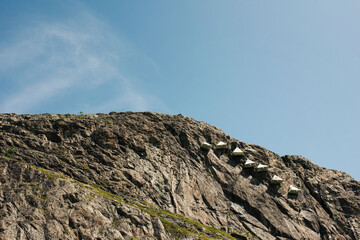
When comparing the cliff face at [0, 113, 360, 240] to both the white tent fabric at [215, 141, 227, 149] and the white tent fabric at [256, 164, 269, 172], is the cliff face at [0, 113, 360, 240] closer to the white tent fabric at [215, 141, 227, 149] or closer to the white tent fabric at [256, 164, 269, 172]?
the white tent fabric at [256, 164, 269, 172]

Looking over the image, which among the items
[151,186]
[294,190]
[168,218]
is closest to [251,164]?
[294,190]

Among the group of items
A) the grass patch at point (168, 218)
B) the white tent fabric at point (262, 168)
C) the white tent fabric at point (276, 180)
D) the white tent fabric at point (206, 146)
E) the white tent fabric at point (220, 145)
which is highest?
Result: the white tent fabric at point (220, 145)

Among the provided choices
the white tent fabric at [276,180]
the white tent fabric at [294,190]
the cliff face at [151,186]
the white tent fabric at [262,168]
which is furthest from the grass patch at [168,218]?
the white tent fabric at [294,190]

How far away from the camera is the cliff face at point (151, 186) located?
157 feet

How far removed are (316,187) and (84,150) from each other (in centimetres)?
5737

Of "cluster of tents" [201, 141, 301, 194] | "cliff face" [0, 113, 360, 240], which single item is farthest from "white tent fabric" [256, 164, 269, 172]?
"cliff face" [0, 113, 360, 240]

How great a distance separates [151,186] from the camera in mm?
71062

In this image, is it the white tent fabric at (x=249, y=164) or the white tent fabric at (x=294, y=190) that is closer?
the white tent fabric at (x=294, y=190)

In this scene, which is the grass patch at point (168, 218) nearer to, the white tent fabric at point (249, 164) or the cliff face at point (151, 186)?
the cliff face at point (151, 186)

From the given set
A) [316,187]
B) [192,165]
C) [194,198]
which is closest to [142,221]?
[194,198]

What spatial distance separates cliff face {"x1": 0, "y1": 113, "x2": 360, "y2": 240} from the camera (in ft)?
157

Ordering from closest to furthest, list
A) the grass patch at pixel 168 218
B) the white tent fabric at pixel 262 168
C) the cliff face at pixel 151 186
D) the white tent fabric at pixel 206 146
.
A: the cliff face at pixel 151 186 < the grass patch at pixel 168 218 < the white tent fabric at pixel 262 168 < the white tent fabric at pixel 206 146

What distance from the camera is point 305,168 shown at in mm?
98938

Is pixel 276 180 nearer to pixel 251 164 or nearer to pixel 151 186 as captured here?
pixel 251 164
